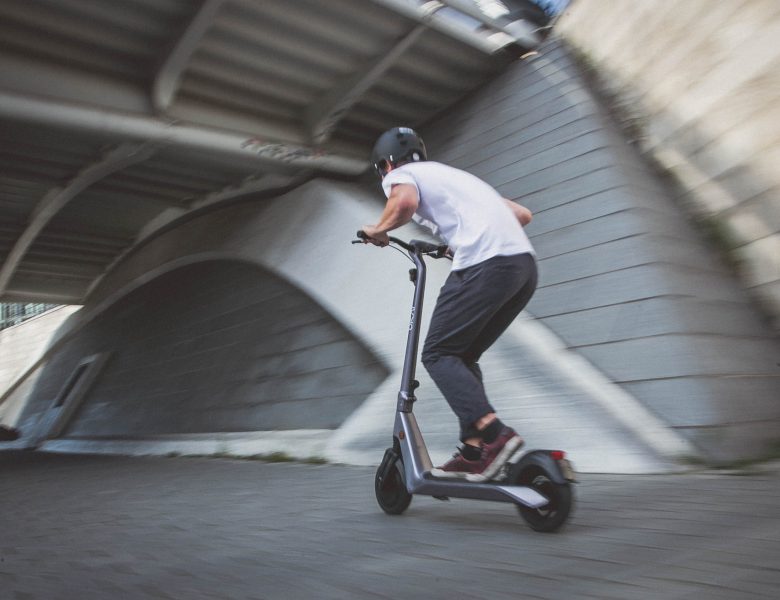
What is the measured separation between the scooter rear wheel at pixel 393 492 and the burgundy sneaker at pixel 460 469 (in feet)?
1.19

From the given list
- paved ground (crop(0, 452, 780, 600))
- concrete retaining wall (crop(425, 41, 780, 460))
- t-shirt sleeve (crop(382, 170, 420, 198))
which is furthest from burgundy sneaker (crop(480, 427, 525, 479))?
concrete retaining wall (crop(425, 41, 780, 460))

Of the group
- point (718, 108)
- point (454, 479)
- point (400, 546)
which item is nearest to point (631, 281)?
point (718, 108)

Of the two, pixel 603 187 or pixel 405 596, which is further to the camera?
pixel 603 187

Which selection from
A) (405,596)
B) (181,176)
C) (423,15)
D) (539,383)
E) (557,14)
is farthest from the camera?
(181,176)

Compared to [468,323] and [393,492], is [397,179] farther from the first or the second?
[393,492]

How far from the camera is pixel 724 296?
5699 mm

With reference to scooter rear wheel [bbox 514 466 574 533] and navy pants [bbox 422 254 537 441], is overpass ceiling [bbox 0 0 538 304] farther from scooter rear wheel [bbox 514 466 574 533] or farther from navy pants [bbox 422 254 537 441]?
scooter rear wheel [bbox 514 466 574 533]

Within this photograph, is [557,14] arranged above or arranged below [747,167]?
above

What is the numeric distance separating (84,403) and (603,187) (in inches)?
454

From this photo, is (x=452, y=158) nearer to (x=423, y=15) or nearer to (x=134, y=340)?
(x=423, y=15)

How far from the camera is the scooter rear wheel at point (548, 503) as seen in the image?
2.77 meters

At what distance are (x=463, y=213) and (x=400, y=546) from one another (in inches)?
60.0

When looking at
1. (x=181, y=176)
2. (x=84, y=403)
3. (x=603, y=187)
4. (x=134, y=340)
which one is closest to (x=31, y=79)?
(x=181, y=176)

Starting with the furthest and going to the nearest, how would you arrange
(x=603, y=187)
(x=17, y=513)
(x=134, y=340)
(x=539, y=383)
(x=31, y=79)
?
(x=134, y=340)
(x=31, y=79)
(x=603, y=187)
(x=539, y=383)
(x=17, y=513)
